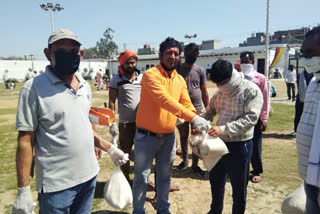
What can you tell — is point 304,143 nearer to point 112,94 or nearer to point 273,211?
point 273,211

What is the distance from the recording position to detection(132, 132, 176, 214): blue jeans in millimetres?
2744

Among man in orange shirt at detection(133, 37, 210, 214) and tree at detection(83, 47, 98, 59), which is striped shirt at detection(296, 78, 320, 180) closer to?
man in orange shirt at detection(133, 37, 210, 214)

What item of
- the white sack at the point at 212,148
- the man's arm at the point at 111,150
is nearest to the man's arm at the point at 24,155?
the man's arm at the point at 111,150

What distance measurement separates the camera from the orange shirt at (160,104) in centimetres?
250

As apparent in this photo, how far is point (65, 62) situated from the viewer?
1835 mm

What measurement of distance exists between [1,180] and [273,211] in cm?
452

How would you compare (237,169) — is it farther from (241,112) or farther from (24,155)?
(24,155)

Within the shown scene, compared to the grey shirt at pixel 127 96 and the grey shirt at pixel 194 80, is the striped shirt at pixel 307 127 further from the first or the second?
the grey shirt at pixel 194 80

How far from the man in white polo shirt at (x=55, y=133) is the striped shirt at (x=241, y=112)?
1447mm

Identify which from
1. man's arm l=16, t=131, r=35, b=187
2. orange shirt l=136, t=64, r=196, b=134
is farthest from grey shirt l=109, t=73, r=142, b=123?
man's arm l=16, t=131, r=35, b=187

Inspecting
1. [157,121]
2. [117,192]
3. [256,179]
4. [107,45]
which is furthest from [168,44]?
[107,45]

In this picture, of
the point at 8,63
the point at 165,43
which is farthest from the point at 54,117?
the point at 8,63

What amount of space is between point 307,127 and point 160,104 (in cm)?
135

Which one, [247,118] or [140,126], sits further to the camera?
[140,126]
